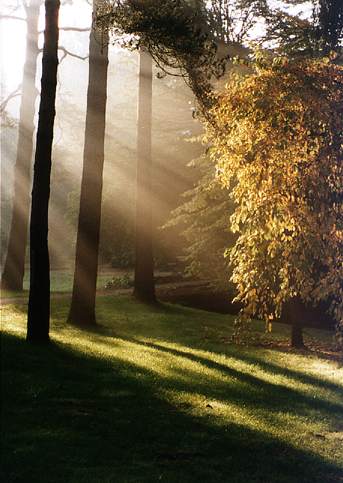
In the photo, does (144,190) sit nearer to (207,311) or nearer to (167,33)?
(207,311)

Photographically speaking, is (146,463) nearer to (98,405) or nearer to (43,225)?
(98,405)

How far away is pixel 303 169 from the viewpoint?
888 centimetres

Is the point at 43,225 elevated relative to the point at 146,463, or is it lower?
elevated

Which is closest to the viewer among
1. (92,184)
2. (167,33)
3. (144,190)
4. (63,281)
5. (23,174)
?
(167,33)

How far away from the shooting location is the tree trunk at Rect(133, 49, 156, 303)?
20.1m

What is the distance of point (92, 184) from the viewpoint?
47.6 ft

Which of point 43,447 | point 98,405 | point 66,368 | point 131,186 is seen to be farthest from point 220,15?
point 43,447

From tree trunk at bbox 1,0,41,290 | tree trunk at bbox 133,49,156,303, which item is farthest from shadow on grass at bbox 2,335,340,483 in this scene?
tree trunk at bbox 1,0,41,290

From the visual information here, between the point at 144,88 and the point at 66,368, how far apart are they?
12.6m

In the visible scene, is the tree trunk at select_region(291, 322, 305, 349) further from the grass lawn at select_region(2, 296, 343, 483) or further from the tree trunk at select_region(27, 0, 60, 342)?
the tree trunk at select_region(27, 0, 60, 342)

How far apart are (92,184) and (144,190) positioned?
5826 millimetres

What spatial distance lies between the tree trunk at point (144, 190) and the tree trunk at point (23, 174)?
4505mm

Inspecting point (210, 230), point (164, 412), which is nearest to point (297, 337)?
point (210, 230)

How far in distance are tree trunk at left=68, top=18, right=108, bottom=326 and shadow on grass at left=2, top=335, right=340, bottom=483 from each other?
5506 mm
